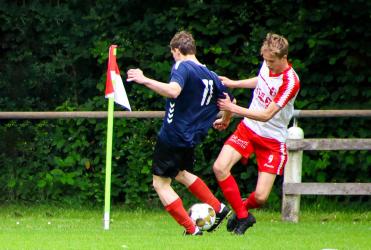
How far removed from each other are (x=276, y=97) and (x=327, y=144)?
2.66m

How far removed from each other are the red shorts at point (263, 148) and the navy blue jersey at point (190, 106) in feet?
2.23

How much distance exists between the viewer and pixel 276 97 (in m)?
10.5

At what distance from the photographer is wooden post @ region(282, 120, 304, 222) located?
42.8ft

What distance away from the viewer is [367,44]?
14641 mm

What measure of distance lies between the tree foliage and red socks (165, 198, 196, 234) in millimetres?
4554

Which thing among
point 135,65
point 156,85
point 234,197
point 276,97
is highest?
point 156,85

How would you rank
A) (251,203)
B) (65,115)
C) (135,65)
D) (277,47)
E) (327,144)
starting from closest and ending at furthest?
1. (277,47)
2. (251,203)
3. (327,144)
4. (65,115)
5. (135,65)

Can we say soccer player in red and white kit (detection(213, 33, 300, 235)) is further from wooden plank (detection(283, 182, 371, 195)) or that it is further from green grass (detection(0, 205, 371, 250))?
wooden plank (detection(283, 182, 371, 195))

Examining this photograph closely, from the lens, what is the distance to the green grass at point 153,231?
9.68 m

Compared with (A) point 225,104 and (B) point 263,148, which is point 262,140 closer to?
(B) point 263,148

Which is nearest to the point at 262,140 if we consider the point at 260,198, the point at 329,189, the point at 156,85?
the point at 260,198

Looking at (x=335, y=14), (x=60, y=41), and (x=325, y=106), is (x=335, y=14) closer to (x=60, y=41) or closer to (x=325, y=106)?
(x=325, y=106)

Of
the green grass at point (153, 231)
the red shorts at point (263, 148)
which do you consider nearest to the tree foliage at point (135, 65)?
the green grass at point (153, 231)

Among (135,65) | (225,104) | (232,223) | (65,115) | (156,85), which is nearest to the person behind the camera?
(156,85)
